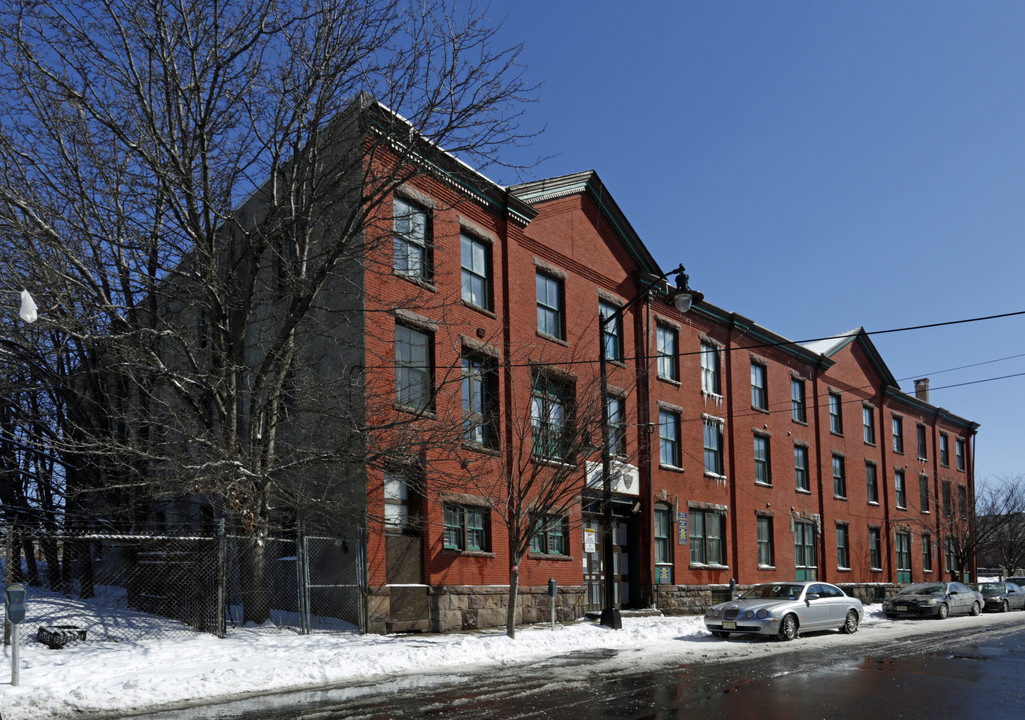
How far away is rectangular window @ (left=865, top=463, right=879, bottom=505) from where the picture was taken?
144 feet

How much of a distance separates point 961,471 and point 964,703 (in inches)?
1863

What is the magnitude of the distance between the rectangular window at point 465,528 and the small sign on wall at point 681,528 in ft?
29.9

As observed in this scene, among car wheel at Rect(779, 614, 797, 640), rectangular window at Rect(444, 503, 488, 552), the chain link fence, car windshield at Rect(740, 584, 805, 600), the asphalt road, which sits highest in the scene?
rectangular window at Rect(444, 503, 488, 552)

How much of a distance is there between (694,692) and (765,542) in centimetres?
2375

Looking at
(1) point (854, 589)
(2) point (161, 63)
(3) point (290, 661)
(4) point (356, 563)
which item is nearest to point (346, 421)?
(4) point (356, 563)

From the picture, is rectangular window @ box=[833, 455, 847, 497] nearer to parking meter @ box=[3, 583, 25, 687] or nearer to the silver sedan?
the silver sedan

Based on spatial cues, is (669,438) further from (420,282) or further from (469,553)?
(420,282)

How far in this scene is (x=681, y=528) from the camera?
99.7 ft

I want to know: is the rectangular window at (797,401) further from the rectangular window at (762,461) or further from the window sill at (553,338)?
the window sill at (553,338)

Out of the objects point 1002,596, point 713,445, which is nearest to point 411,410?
point 713,445

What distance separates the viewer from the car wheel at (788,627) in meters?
20.7

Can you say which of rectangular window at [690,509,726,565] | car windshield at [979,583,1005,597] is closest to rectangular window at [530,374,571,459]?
rectangular window at [690,509,726,565]

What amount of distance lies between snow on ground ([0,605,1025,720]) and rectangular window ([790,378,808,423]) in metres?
17.4

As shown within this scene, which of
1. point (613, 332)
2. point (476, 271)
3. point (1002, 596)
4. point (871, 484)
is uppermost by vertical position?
point (476, 271)
